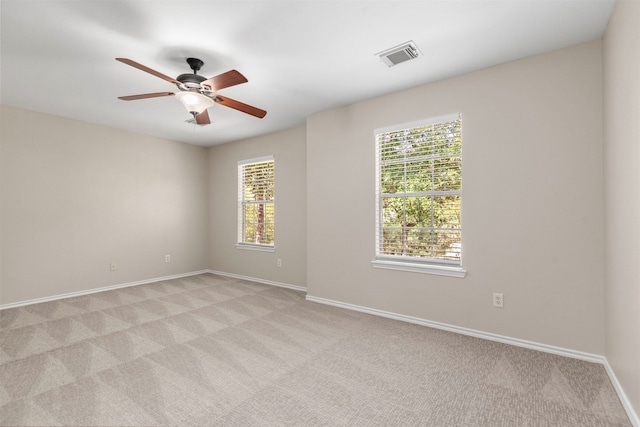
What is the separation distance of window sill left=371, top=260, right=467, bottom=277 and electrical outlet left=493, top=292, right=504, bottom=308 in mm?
317

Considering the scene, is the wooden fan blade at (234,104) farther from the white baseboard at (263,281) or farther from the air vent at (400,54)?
the white baseboard at (263,281)

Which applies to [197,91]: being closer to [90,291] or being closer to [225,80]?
[225,80]

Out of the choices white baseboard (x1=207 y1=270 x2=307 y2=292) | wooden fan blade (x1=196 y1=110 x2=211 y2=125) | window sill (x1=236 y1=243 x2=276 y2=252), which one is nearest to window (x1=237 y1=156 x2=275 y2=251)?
window sill (x1=236 y1=243 x2=276 y2=252)

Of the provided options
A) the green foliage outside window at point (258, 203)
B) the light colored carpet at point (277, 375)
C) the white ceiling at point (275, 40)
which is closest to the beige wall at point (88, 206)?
the white ceiling at point (275, 40)

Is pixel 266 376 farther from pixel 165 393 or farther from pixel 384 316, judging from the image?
pixel 384 316

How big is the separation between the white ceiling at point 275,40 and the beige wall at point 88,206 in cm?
85

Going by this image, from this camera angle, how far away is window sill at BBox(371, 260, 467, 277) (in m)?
3.05

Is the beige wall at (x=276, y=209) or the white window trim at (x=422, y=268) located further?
the beige wall at (x=276, y=209)

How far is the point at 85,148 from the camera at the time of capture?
179 inches

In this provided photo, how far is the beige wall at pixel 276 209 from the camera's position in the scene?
489cm

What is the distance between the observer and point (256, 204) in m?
5.58

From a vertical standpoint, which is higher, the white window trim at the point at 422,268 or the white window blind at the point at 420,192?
the white window blind at the point at 420,192

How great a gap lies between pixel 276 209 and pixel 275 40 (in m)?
3.06

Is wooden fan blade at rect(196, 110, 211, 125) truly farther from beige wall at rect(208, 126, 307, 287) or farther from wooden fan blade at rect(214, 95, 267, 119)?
beige wall at rect(208, 126, 307, 287)
